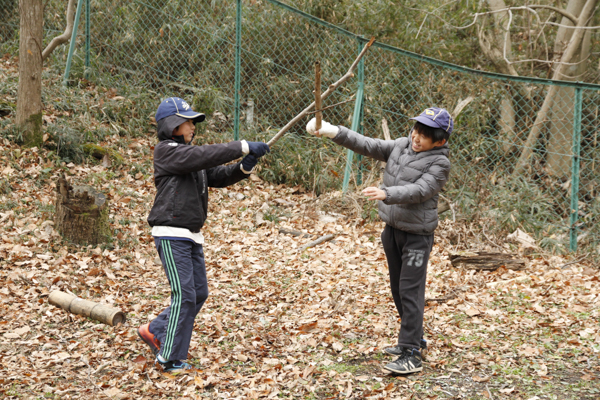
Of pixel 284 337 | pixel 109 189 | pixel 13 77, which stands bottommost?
pixel 284 337

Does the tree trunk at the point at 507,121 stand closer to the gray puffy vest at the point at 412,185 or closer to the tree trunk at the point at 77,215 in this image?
the gray puffy vest at the point at 412,185

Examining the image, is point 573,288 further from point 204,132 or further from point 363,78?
point 204,132

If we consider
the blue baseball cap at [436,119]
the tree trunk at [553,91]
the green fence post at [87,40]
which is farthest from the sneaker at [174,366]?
the green fence post at [87,40]

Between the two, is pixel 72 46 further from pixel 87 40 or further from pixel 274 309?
pixel 274 309

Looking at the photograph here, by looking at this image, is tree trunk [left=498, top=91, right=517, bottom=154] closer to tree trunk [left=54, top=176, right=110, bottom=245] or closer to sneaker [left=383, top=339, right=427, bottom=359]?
sneaker [left=383, top=339, right=427, bottom=359]

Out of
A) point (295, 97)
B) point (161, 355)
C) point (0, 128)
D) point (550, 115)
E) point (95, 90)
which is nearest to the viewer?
point (161, 355)

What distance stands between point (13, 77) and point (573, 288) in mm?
7788

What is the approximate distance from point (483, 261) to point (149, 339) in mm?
3405

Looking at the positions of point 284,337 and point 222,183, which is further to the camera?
point 284,337

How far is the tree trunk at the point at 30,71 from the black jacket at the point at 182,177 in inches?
159

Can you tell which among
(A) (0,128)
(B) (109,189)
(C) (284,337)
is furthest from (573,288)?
(A) (0,128)

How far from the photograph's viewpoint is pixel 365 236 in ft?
21.1

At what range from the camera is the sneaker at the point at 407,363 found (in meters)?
3.58

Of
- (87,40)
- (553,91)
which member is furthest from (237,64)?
(553,91)
